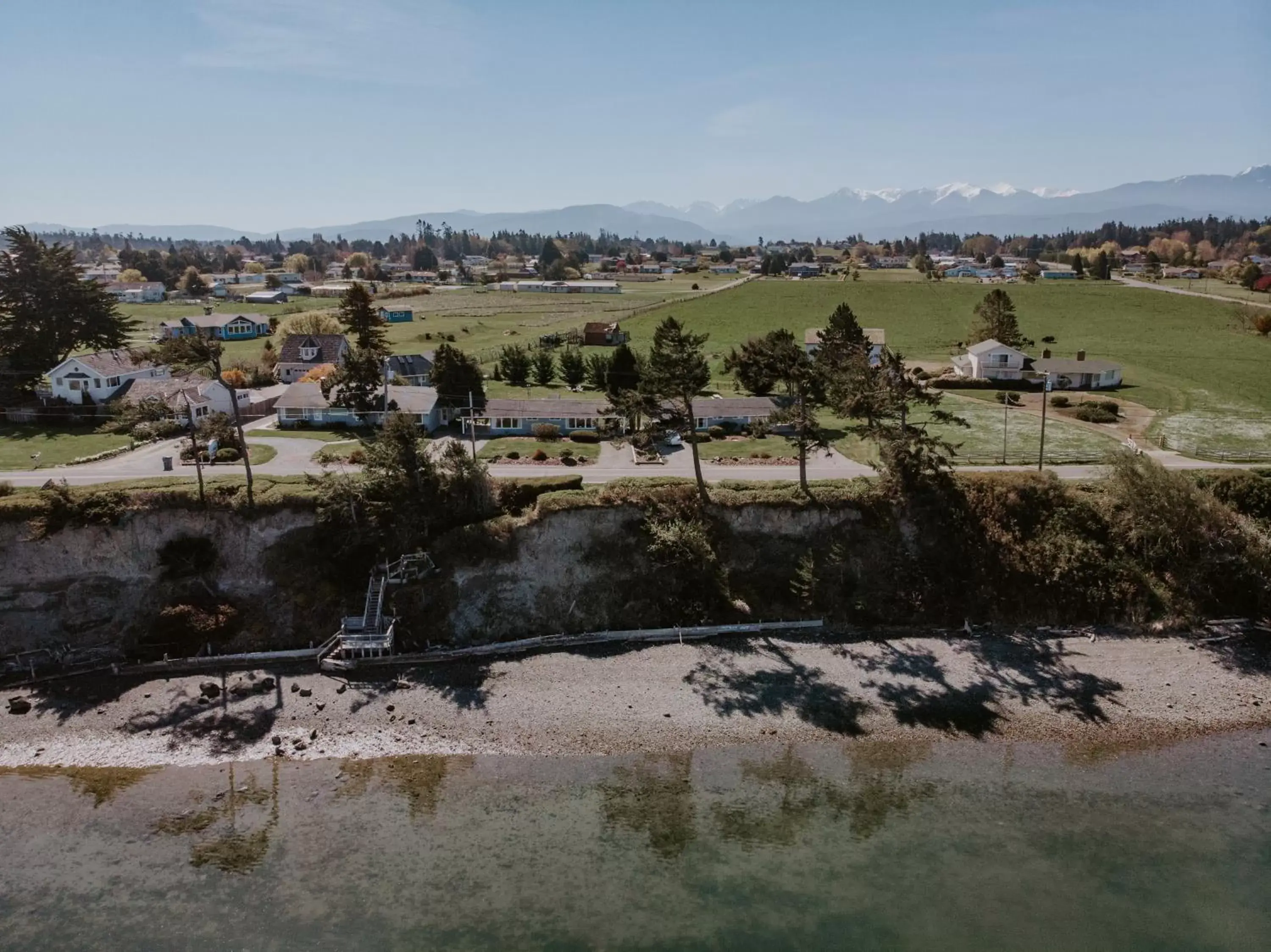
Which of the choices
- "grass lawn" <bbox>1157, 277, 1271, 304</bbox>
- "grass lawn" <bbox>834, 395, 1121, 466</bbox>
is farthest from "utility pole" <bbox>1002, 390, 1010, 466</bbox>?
"grass lawn" <bbox>1157, 277, 1271, 304</bbox>

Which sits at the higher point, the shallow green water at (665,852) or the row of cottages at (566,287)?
the row of cottages at (566,287)

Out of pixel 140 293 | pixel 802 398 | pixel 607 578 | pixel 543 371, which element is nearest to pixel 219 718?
pixel 607 578

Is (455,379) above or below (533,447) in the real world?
above

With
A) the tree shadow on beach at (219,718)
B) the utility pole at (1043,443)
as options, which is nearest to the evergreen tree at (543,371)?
the utility pole at (1043,443)

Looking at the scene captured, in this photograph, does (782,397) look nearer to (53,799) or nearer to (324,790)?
(324,790)

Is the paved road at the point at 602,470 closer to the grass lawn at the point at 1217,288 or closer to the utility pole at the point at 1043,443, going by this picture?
the utility pole at the point at 1043,443

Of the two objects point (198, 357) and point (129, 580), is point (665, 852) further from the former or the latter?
point (198, 357)
